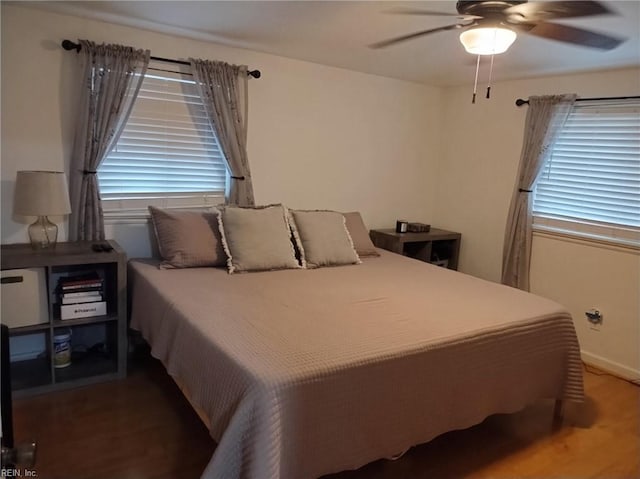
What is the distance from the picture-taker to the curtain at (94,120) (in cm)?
291

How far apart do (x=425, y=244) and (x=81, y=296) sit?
284 cm

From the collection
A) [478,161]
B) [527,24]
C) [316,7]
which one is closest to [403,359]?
[527,24]

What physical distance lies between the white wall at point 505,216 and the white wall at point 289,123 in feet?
0.92

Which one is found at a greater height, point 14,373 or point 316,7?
point 316,7

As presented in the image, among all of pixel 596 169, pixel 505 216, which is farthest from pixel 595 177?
pixel 505 216

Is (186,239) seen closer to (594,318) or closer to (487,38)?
(487,38)

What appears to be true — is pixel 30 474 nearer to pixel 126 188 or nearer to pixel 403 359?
pixel 403 359

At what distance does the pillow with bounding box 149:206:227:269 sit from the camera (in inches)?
118

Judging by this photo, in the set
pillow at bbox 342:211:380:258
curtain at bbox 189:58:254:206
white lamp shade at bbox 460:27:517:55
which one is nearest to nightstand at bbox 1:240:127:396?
curtain at bbox 189:58:254:206

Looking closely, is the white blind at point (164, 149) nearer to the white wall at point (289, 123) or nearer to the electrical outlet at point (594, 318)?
the white wall at point (289, 123)

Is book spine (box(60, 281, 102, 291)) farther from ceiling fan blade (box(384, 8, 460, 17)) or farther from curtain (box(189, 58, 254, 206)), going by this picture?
ceiling fan blade (box(384, 8, 460, 17))

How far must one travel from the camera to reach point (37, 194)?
2.60m

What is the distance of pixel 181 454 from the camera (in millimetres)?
2195

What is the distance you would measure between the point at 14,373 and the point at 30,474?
96cm
